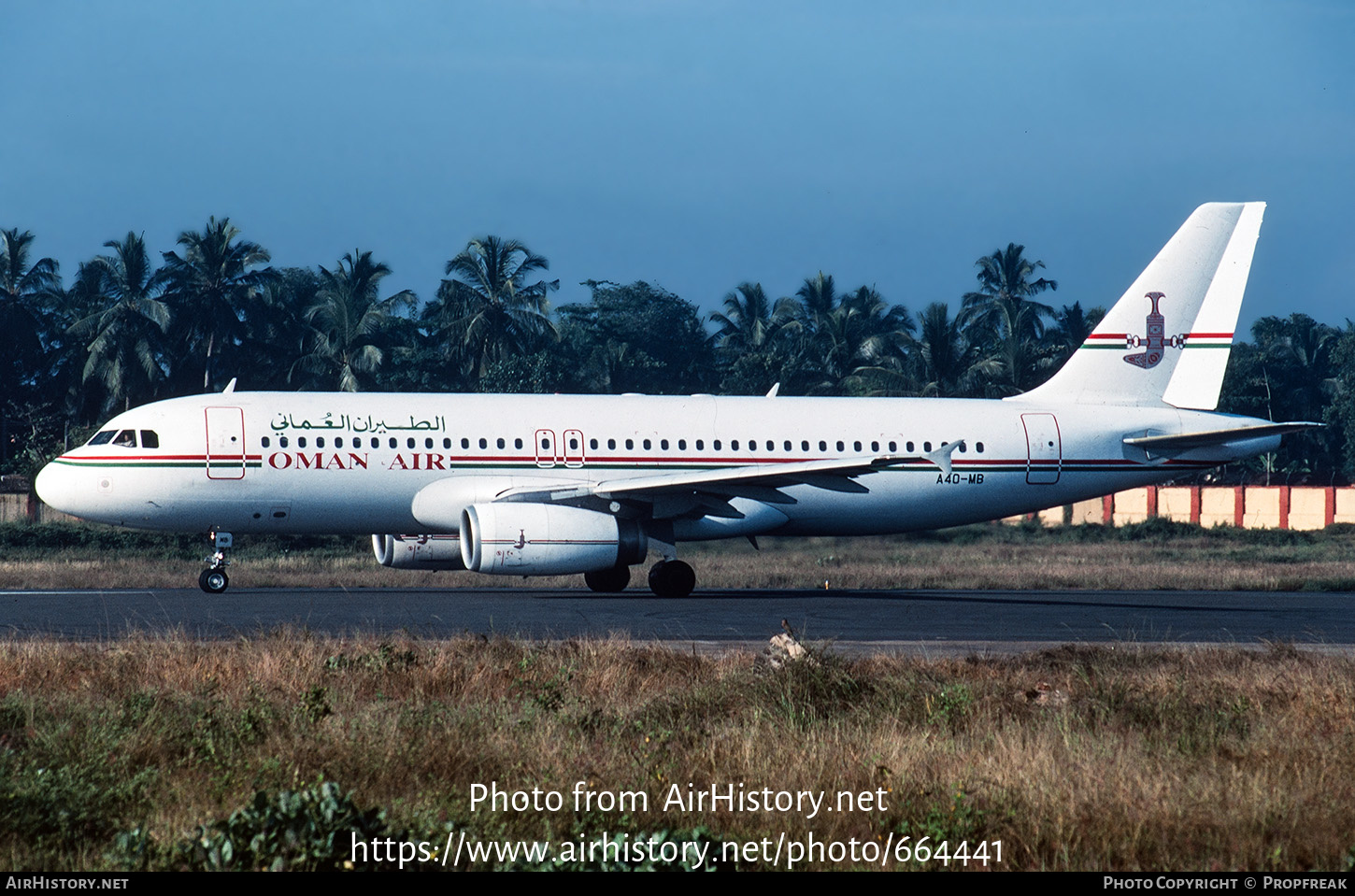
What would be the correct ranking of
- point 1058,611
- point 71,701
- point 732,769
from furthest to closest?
point 1058,611 → point 71,701 → point 732,769

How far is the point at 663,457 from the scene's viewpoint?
85.8ft

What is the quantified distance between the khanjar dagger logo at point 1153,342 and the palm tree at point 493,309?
34991 millimetres

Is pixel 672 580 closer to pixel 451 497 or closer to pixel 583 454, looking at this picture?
pixel 583 454

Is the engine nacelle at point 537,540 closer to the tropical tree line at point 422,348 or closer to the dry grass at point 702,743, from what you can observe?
the dry grass at point 702,743

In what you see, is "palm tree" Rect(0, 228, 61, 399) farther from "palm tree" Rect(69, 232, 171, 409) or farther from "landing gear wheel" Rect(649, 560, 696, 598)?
"landing gear wheel" Rect(649, 560, 696, 598)

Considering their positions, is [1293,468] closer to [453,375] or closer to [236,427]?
[453,375]

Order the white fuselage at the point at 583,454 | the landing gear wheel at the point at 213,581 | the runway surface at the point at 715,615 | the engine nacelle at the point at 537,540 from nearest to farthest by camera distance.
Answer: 1. the runway surface at the point at 715,615
2. the engine nacelle at the point at 537,540
3. the landing gear wheel at the point at 213,581
4. the white fuselage at the point at 583,454

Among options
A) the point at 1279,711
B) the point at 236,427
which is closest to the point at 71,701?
the point at 1279,711

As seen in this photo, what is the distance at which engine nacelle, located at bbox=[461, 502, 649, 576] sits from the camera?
23.0 m

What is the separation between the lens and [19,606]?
20688 millimetres

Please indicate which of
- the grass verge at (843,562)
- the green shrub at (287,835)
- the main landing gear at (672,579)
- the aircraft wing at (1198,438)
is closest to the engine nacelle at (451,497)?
the main landing gear at (672,579)

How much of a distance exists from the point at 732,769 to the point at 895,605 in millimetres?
14852

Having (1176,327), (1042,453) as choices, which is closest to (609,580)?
(1042,453)

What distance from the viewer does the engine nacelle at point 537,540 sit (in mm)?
22969
